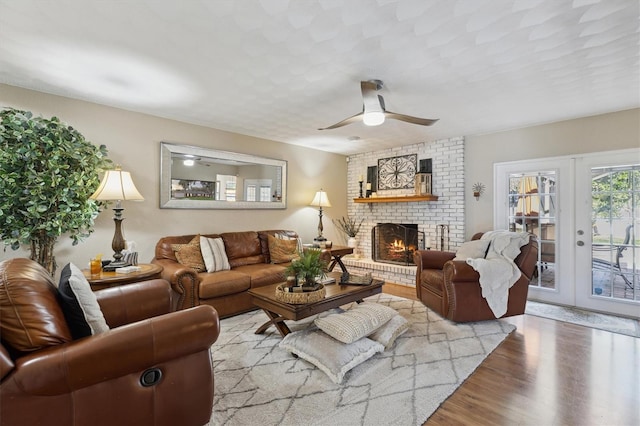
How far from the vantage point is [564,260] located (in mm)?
3939

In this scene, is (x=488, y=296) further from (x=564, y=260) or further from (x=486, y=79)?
(x=486, y=79)

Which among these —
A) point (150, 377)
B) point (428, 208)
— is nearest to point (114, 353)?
point (150, 377)

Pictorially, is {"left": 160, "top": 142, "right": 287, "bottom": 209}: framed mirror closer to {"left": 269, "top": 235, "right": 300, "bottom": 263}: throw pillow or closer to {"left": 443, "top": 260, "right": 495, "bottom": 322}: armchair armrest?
{"left": 269, "top": 235, "right": 300, "bottom": 263}: throw pillow

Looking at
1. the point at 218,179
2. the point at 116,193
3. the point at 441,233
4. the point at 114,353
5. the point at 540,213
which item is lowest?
the point at 114,353

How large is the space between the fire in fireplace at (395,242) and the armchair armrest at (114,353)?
433 cm

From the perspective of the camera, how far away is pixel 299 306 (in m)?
2.44

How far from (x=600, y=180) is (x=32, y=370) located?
519cm

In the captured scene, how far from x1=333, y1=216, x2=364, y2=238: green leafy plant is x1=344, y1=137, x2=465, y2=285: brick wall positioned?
→ 0.58 ft

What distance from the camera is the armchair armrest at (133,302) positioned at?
1.92m

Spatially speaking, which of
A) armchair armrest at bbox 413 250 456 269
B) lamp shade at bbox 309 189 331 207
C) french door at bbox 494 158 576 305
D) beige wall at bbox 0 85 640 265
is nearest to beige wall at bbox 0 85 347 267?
beige wall at bbox 0 85 640 265

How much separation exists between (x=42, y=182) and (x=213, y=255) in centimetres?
168

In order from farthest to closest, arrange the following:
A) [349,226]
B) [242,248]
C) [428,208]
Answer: [349,226]
[428,208]
[242,248]

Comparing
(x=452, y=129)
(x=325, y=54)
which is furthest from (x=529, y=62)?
(x=452, y=129)

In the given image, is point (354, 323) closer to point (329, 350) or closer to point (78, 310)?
point (329, 350)
